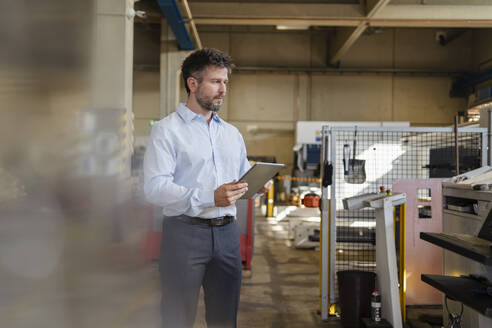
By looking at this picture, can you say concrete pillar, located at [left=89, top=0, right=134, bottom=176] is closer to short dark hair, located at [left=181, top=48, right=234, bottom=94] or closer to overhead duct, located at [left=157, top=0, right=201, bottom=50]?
short dark hair, located at [left=181, top=48, right=234, bottom=94]

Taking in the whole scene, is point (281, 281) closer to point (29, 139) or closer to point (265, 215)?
point (29, 139)

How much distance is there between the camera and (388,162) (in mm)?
4543

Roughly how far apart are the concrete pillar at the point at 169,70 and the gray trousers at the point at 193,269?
5110 millimetres

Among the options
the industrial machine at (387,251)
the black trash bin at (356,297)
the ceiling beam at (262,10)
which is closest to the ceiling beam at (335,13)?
the ceiling beam at (262,10)

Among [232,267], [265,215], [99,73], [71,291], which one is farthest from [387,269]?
[265,215]

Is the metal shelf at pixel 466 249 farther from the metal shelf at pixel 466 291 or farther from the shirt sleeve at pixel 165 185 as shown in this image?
the shirt sleeve at pixel 165 185

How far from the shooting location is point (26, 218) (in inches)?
31.1

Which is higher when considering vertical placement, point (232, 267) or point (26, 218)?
point (26, 218)

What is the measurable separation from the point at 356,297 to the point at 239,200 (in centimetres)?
190

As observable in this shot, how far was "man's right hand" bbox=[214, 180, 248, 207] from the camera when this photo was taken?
140 centimetres

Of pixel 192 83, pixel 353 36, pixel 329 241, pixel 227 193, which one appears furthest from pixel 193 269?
pixel 353 36

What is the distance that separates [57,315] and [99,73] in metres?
0.61

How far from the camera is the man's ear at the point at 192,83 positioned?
1548mm

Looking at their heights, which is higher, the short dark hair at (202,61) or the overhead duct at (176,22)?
the overhead duct at (176,22)
